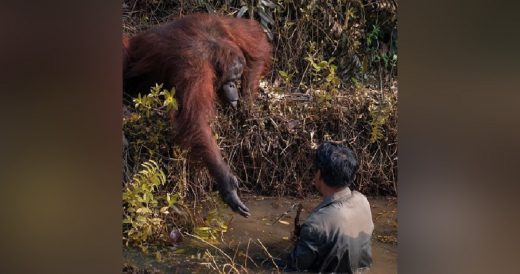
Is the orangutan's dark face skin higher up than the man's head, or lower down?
higher up

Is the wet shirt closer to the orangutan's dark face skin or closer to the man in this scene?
the man

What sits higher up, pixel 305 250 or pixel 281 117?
pixel 281 117

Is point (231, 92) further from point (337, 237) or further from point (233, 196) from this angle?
point (337, 237)

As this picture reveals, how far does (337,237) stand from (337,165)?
13.7 inches

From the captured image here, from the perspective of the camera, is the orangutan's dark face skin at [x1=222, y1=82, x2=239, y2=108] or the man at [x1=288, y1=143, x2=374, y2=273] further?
the orangutan's dark face skin at [x1=222, y1=82, x2=239, y2=108]

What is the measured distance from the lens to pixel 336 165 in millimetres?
3078

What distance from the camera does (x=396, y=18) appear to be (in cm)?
305

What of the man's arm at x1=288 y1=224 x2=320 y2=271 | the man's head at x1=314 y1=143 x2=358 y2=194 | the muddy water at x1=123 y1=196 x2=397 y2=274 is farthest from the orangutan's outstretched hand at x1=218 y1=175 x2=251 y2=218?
the man's head at x1=314 y1=143 x2=358 y2=194

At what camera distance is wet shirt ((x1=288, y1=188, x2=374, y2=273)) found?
302cm

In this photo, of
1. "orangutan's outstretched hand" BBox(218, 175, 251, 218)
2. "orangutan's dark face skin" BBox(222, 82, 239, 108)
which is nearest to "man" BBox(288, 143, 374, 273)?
"orangutan's outstretched hand" BBox(218, 175, 251, 218)

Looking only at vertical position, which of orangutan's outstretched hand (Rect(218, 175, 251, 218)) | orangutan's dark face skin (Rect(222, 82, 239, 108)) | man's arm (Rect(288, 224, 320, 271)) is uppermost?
orangutan's dark face skin (Rect(222, 82, 239, 108))

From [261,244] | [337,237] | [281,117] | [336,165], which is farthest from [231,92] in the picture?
[337,237]

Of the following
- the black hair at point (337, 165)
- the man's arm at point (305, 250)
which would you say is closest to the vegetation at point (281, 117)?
the black hair at point (337, 165)
